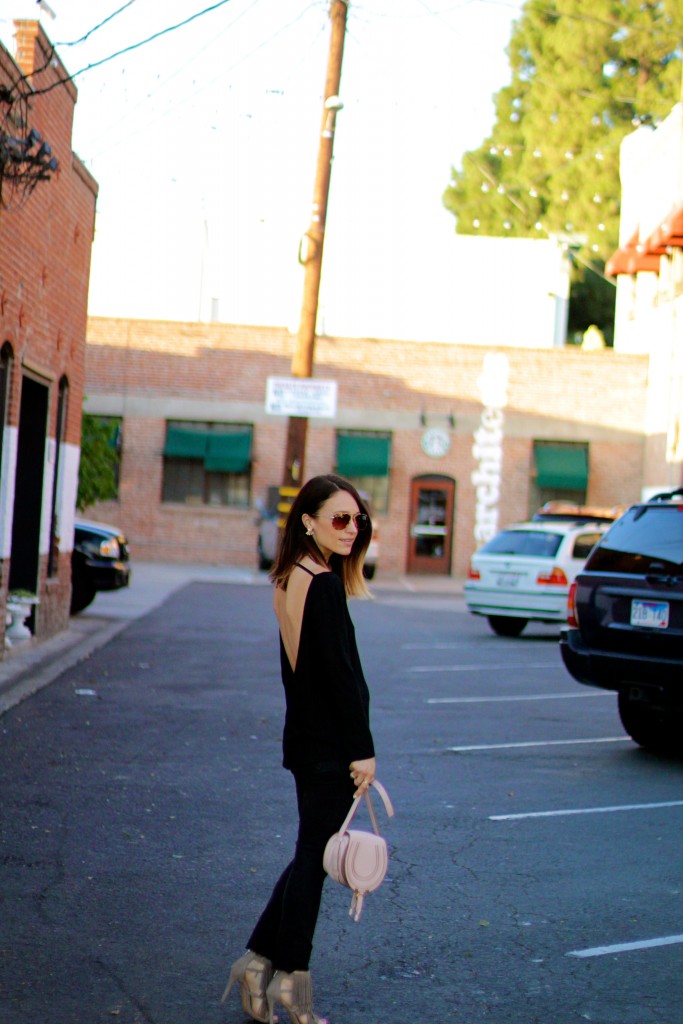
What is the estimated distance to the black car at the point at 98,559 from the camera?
19141 mm

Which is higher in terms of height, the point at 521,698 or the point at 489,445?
the point at 489,445

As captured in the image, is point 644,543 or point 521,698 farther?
point 521,698

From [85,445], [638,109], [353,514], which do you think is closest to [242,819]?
[353,514]

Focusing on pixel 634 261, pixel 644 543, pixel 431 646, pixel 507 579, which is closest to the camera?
pixel 644 543

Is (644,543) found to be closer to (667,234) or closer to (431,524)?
(667,234)

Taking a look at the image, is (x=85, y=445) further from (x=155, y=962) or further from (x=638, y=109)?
(x=638, y=109)

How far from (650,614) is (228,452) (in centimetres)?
2717

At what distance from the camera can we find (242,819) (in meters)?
7.86

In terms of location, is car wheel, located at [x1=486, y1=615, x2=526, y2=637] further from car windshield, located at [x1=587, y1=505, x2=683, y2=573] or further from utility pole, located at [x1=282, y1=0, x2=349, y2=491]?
car windshield, located at [x1=587, y1=505, x2=683, y2=573]

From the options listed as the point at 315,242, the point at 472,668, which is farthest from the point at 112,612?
the point at 472,668

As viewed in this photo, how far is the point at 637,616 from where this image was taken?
1012cm

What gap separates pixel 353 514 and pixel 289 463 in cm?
1826

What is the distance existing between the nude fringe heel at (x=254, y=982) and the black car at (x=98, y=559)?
14569mm

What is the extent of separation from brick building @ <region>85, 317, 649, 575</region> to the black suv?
25.9 metres
